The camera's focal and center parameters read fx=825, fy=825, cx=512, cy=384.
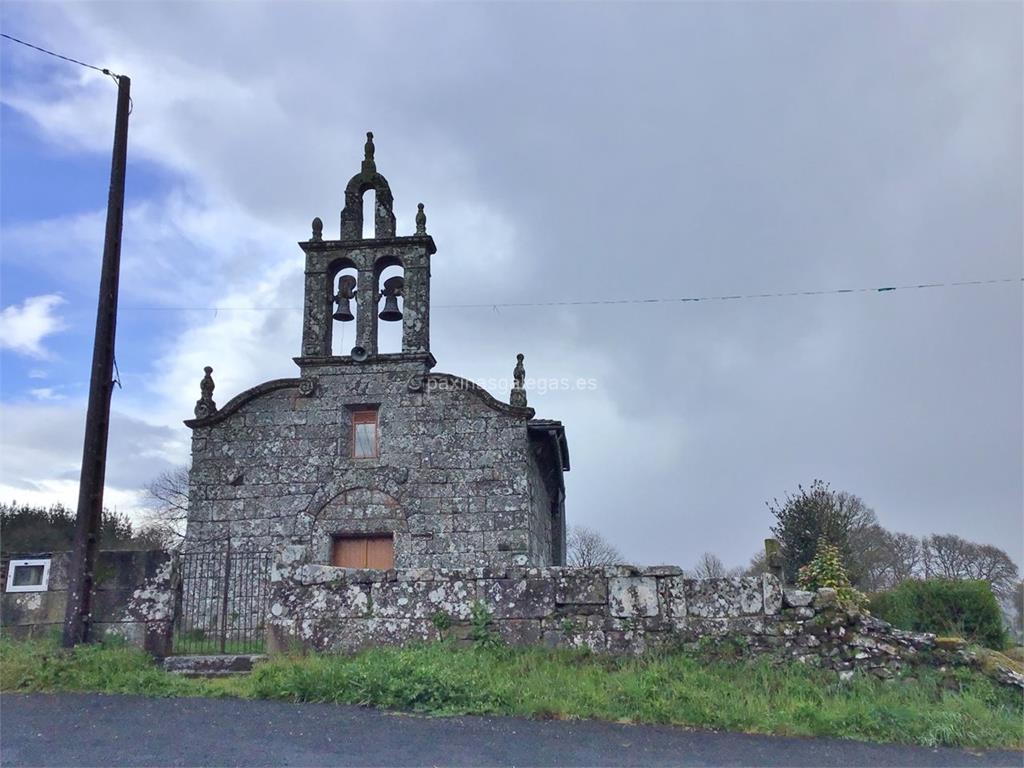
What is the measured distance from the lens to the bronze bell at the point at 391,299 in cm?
1506

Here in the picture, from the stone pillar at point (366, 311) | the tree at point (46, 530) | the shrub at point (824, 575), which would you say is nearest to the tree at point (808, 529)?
the shrub at point (824, 575)

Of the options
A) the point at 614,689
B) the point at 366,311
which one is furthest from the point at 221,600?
the point at 614,689

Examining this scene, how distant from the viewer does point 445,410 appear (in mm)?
14586

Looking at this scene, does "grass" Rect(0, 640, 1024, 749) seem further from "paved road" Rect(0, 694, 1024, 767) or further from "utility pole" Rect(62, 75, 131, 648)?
"utility pole" Rect(62, 75, 131, 648)

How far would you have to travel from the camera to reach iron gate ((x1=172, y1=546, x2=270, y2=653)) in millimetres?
11086

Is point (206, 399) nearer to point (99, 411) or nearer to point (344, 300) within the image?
point (344, 300)

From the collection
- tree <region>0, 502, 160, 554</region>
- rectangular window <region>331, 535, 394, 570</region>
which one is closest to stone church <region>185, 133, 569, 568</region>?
rectangular window <region>331, 535, 394, 570</region>

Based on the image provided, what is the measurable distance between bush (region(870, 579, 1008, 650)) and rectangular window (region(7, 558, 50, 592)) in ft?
42.3

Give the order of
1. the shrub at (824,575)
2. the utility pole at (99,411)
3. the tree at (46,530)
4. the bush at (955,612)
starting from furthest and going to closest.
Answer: the tree at (46,530)
the shrub at (824,575)
the bush at (955,612)
the utility pole at (99,411)

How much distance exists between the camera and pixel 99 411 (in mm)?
9930

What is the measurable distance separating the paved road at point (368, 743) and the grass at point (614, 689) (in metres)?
0.22

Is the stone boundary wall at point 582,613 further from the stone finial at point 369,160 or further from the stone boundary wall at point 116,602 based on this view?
the stone finial at point 369,160

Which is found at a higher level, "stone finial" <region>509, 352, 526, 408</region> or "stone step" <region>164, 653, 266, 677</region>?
"stone finial" <region>509, 352, 526, 408</region>

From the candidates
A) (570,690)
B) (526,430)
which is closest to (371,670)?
(570,690)
